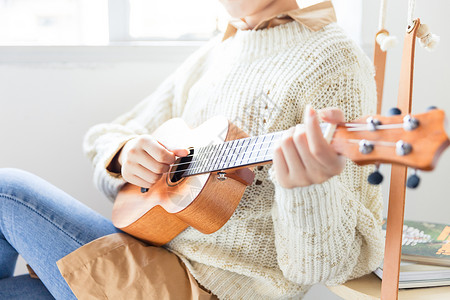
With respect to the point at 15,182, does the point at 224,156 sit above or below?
above

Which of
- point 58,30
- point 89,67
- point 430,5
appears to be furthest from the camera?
point 58,30

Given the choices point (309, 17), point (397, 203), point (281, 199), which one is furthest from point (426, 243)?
point (309, 17)

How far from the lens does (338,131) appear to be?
531mm

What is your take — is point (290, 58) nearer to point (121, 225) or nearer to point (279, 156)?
point (279, 156)

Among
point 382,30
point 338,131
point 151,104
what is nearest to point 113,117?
point 151,104

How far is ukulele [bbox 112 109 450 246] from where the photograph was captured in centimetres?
46

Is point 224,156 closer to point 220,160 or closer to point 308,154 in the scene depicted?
point 220,160

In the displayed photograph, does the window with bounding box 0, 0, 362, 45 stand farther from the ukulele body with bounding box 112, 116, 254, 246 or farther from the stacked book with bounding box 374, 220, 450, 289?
the stacked book with bounding box 374, 220, 450, 289

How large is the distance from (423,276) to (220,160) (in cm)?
43

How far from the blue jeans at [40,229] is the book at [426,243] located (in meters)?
0.61

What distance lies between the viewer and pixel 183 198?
785 millimetres

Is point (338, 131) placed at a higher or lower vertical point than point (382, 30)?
lower

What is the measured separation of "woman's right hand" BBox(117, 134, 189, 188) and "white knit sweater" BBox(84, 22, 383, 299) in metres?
0.12

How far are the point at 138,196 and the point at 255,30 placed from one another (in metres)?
0.43
